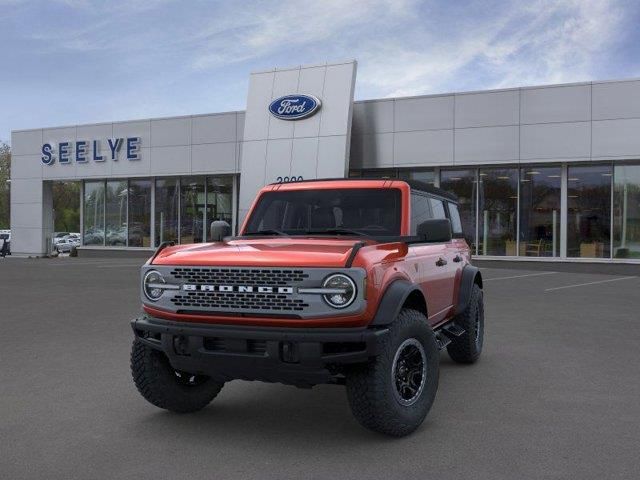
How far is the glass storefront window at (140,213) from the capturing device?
29578 millimetres

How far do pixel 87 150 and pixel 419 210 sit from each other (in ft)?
87.5

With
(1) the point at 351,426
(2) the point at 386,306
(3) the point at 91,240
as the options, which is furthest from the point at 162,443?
(3) the point at 91,240

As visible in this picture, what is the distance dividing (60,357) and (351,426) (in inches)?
159

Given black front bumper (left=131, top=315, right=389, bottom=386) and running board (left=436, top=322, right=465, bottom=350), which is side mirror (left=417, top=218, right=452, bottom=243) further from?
running board (left=436, top=322, right=465, bottom=350)

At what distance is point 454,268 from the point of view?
6367 mm

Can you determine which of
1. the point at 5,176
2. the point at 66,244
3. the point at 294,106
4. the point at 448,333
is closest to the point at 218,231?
the point at 448,333

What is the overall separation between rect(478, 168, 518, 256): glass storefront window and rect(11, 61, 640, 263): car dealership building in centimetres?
4

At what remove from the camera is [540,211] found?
75.3ft

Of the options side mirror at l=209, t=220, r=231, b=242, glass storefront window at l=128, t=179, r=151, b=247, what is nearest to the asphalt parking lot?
side mirror at l=209, t=220, r=231, b=242

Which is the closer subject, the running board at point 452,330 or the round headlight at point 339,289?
the round headlight at point 339,289

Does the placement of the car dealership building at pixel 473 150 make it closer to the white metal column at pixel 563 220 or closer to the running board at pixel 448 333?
the white metal column at pixel 563 220

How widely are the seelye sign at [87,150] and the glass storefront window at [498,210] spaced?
1489 cm

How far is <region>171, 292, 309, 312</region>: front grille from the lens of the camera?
420 cm

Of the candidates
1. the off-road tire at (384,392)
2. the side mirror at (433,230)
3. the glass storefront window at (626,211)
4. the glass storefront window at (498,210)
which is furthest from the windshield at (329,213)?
the glass storefront window at (626,211)
